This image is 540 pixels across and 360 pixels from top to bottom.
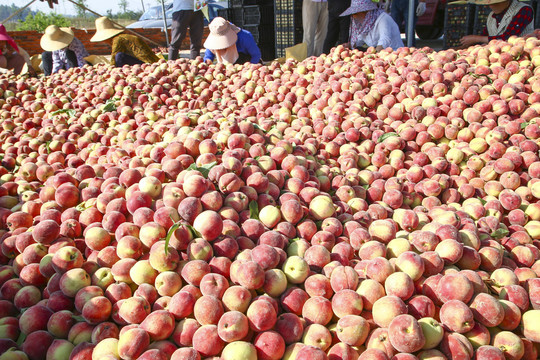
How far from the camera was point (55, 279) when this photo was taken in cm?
177

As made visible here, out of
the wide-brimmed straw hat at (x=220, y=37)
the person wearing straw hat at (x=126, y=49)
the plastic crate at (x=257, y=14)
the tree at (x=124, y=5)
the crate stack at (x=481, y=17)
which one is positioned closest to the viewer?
the wide-brimmed straw hat at (x=220, y=37)

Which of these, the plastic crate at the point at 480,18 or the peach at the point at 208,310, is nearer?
the peach at the point at 208,310

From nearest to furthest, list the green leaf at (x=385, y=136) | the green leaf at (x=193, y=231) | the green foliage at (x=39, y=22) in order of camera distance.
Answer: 1. the green leaf at (x=193, y=231)
2. the green leaf at (x=385, y=136)
3. the green foliage at (x=39, y=22)

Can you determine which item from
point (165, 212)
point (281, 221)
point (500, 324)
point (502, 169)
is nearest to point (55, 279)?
point (165, 212)

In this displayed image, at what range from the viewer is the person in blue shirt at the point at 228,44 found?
638 centimetres

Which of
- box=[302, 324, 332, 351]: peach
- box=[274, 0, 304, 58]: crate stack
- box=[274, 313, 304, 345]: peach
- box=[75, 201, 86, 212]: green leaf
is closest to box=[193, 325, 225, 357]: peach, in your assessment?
box=[274, 313, 304, 345]: peach

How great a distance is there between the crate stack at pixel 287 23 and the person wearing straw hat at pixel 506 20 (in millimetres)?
4378

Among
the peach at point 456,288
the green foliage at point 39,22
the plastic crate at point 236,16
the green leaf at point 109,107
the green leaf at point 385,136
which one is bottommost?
the peach at point 456,288

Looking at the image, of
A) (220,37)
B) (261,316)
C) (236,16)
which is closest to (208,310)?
(261,316)

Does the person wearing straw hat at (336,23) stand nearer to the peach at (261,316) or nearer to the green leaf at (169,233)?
the green leaf at (169,233)

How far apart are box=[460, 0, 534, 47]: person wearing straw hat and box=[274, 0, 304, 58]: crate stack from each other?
4.38m

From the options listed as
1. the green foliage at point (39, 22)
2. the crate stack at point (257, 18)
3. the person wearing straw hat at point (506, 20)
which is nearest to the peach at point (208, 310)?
the person wearing straw hat at point (506, 20)

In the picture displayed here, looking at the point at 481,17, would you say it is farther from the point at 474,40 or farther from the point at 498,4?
the point at 498,4

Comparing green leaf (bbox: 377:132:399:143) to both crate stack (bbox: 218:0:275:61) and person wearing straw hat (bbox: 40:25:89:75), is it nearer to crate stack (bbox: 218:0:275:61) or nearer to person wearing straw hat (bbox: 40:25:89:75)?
person wearing straw hat (bbox: 40:25:89:75)
